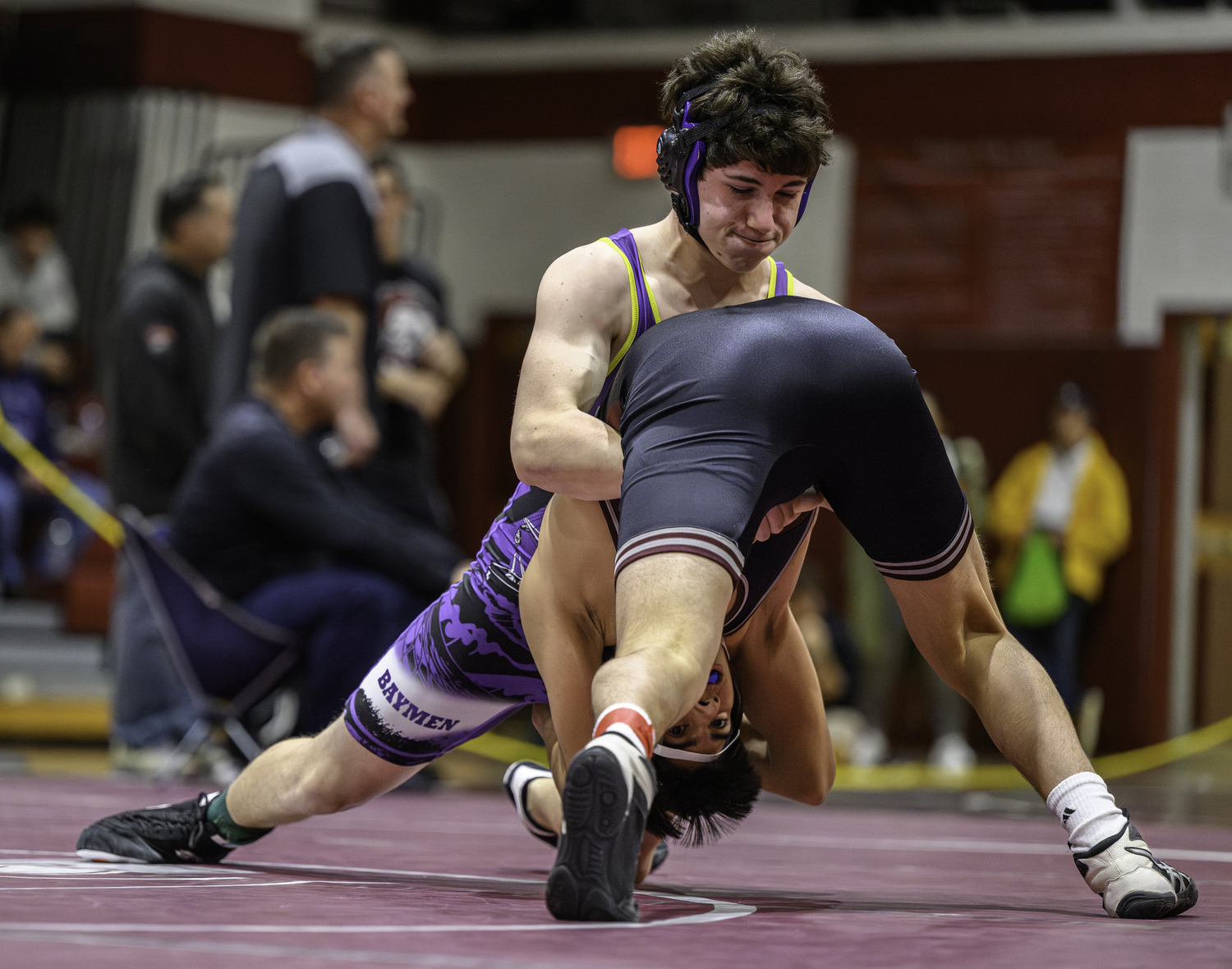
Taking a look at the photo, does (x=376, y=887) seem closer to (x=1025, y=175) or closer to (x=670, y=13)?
(x=1025, y=175)

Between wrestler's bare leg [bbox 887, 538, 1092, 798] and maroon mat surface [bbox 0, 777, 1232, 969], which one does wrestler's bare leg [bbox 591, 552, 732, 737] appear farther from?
wrestler's bare leg [bbox 887, 538, 1092, 798]

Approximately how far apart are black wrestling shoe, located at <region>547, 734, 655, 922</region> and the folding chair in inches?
122

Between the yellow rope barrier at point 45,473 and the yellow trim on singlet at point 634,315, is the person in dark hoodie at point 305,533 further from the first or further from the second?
the yellow rope barrier at point 45,473

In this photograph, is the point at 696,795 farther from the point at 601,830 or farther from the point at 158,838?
the point at 158,838

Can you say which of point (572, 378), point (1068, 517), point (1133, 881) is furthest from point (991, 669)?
point (1068, 517)

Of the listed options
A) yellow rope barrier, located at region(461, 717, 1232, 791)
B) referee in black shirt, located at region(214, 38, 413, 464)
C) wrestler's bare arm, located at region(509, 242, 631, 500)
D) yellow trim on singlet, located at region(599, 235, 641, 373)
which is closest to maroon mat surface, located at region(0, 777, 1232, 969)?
wrestler's bare arm, located at region(509, 242, 631, 500)

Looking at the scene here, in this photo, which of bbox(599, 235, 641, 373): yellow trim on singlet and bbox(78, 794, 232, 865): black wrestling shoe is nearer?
bbox(599, 235, 641, 373): yellow trim on singlet

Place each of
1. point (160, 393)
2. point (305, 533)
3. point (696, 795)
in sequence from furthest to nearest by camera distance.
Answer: point (160, 393)
point (305, 533)
point (696, 795)

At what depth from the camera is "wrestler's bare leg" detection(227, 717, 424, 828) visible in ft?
8.47

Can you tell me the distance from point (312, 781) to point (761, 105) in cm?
115

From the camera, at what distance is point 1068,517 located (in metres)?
8.71

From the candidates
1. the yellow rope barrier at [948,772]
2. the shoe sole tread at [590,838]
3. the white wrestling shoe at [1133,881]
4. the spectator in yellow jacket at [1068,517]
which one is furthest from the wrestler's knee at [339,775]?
the spectator in yellow jacket at [1068,517]

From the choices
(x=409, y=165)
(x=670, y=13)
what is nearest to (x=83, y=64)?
(x=409, y=165)

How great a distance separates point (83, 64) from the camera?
32.4 feet
